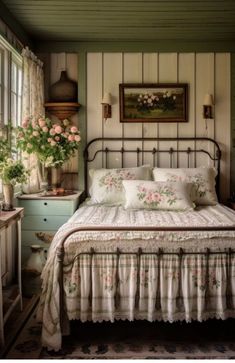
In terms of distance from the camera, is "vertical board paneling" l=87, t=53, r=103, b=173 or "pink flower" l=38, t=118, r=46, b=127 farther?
"vertical board paneling" l=87, t=53, r=103, b=173

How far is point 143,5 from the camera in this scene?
11.0ft

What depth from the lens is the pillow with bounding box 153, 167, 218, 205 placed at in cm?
380

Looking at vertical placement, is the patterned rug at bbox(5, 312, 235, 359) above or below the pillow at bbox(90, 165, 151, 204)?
below

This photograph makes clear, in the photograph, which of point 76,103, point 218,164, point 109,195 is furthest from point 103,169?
point 218,164

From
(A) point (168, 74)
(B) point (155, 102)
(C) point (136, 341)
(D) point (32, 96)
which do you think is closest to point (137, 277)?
(C) point (136, 341)

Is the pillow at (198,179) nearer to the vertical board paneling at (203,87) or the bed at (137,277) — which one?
the vertical board paneling at (203,87)

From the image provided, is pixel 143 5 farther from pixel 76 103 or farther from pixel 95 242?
pixel 95 242

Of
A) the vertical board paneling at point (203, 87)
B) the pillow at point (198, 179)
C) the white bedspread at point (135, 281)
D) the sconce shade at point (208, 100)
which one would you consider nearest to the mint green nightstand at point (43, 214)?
the pillow at point (198, 179)

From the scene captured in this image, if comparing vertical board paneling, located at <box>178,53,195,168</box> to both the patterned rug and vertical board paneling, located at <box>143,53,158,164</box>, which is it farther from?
the patterned rug

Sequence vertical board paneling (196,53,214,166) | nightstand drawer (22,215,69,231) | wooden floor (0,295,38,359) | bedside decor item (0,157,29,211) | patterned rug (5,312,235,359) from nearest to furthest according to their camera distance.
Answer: patterned rug (5,312,235,359), wooden floor (0,295,38,359), bedside decor item (0,157,29,211), nightstand drawer (22,215,69,231), vertical board paneling (196,53,214,166)

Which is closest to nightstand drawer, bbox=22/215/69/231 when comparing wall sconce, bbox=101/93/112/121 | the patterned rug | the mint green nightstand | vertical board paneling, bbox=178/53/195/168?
the mint green nightstand

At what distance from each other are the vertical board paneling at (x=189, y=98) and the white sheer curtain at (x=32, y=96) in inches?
60.8

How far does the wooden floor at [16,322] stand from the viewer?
259 centimetres

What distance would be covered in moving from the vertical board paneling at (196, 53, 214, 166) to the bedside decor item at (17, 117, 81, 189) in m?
1.43
